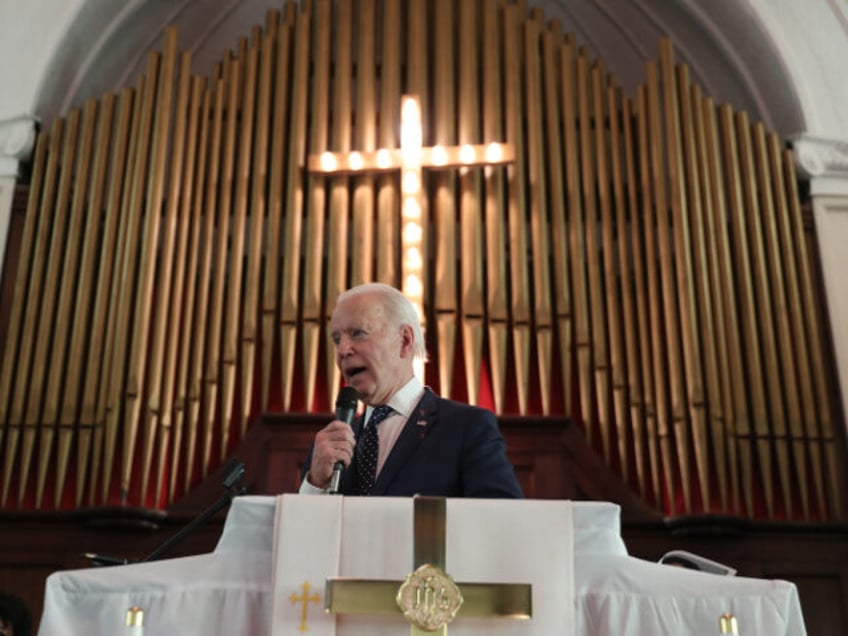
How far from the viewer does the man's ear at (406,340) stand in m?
3.12

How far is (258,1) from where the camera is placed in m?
7.16

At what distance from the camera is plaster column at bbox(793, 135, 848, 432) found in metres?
5.84

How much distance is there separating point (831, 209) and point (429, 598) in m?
4.84

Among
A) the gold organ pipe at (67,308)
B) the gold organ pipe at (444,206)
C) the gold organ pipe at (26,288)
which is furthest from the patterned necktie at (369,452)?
the gold organ pipe at (26,288)

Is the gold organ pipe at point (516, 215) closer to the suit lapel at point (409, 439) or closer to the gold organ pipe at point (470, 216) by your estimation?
the gold organ pipe at point (470, 216)

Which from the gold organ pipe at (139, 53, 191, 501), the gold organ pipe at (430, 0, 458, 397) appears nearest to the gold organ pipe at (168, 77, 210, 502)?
the gold organ pipe at (139, 53, 191, 501)

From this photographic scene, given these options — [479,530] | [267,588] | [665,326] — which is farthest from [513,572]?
[665,326]

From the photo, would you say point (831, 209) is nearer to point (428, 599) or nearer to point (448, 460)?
point (448, 460)

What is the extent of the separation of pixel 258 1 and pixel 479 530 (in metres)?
5.79

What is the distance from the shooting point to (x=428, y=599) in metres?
1.94

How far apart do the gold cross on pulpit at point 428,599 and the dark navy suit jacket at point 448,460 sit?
0.70 meters

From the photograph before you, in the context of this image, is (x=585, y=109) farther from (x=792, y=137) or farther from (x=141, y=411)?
(x=141, y=411)

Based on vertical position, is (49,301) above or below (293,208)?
below

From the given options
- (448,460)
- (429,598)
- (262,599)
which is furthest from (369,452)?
(429,598)
